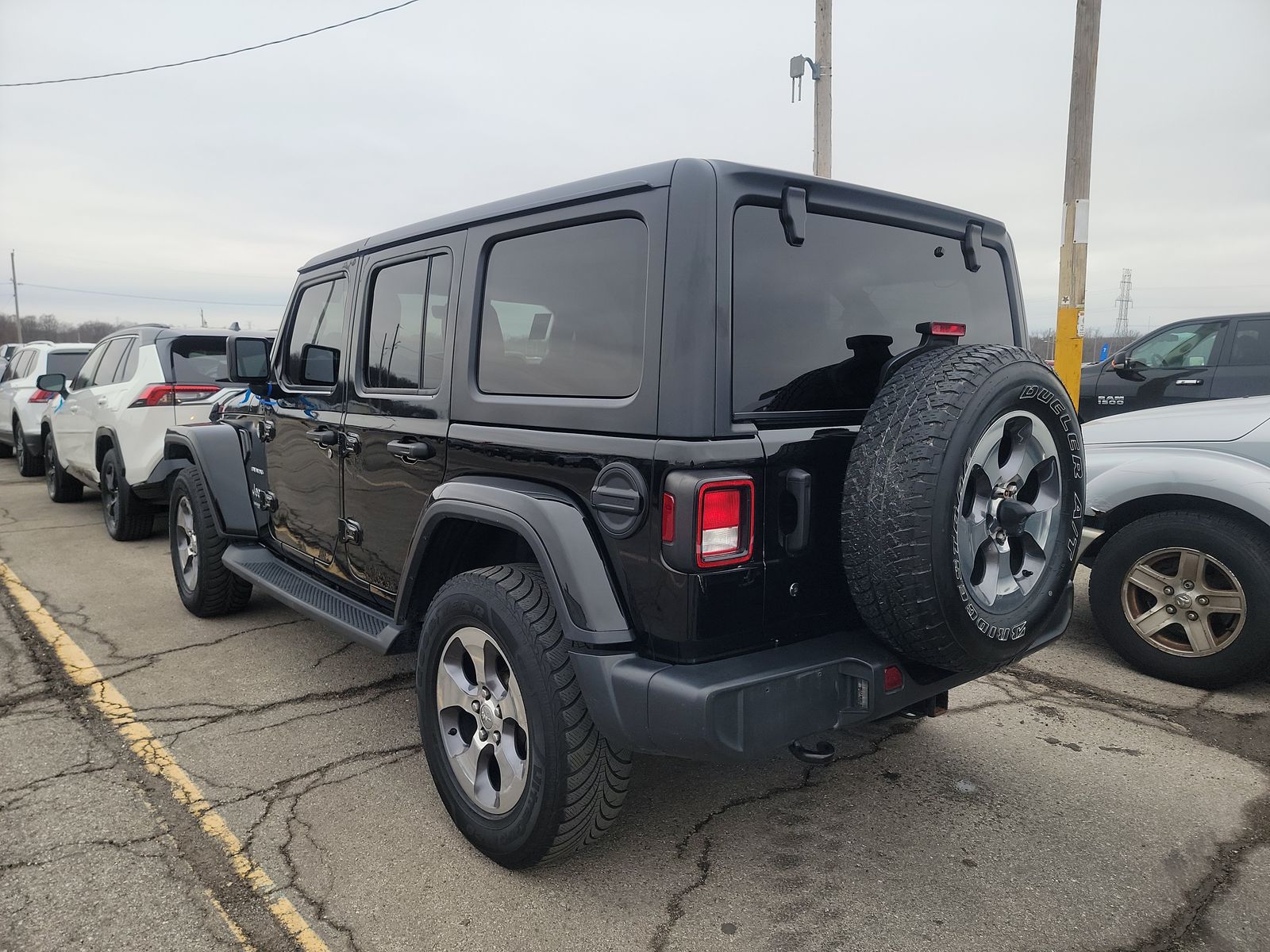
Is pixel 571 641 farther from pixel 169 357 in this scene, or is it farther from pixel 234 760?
pixel 169 357

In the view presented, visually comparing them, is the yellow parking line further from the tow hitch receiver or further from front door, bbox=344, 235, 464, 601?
the tow hitch receiver

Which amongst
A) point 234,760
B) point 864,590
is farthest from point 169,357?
point 864,590

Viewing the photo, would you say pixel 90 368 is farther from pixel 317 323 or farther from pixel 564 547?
Result: pixel 564 547

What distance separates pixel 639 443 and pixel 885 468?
627 millimetres

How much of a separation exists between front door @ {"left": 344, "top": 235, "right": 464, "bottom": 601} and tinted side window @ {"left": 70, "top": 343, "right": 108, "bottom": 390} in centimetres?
552

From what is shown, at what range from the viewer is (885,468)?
218 cm

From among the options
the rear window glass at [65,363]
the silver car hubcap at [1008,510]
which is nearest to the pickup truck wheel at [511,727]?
the silver car hubcap at [1008,510]

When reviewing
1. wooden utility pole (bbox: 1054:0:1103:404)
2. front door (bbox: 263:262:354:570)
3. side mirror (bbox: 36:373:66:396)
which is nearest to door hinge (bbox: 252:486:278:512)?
front door (bbox: 263:262:354:570)

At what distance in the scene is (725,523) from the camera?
2.14m

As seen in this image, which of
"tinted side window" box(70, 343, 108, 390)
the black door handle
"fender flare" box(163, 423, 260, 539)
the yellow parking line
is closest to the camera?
the yellow parking line

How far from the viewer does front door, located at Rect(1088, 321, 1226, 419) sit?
814 cm

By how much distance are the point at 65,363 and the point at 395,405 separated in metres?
10.3

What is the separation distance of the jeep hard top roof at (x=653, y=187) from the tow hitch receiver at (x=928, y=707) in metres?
1.51

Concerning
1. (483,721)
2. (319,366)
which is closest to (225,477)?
(319,366)
